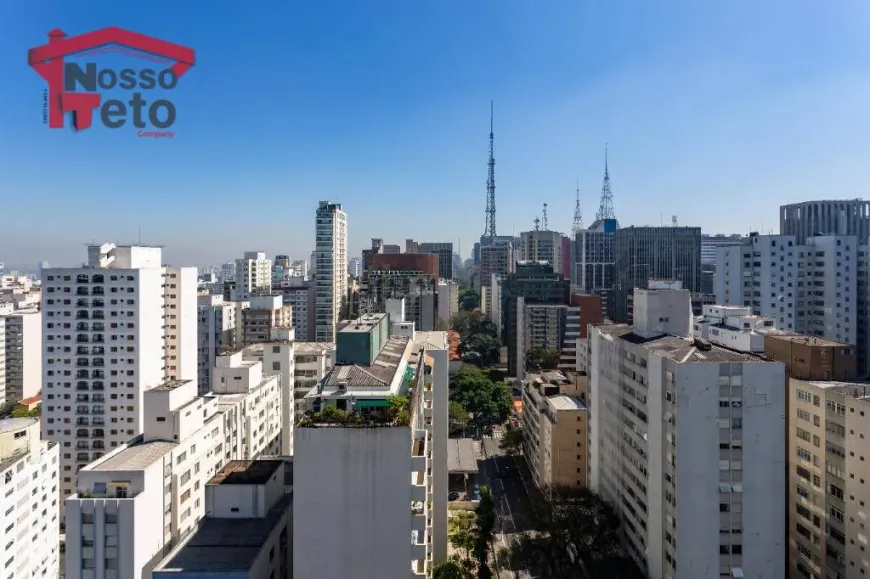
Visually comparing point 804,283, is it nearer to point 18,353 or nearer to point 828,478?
point 828,478

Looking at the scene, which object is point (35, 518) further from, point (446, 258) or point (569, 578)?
point (446, 258)

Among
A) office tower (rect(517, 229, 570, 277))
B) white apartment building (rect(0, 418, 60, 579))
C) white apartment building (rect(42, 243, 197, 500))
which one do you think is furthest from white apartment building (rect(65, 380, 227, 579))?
office tower (rect(517, 229, 570, 277))

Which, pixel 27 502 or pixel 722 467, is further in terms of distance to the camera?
pixel 27 502

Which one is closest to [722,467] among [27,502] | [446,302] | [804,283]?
[27,502]

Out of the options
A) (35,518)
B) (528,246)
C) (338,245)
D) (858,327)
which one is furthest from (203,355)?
(528,246)

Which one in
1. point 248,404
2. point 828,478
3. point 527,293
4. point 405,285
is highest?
point 405,285

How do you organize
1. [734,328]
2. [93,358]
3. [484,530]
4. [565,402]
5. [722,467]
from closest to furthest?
[722,467] → [484,530] → [565,402] → [93,358] → [734,328]

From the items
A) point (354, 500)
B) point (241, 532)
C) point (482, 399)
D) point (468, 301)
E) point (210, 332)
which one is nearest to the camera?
point (354, 500)
